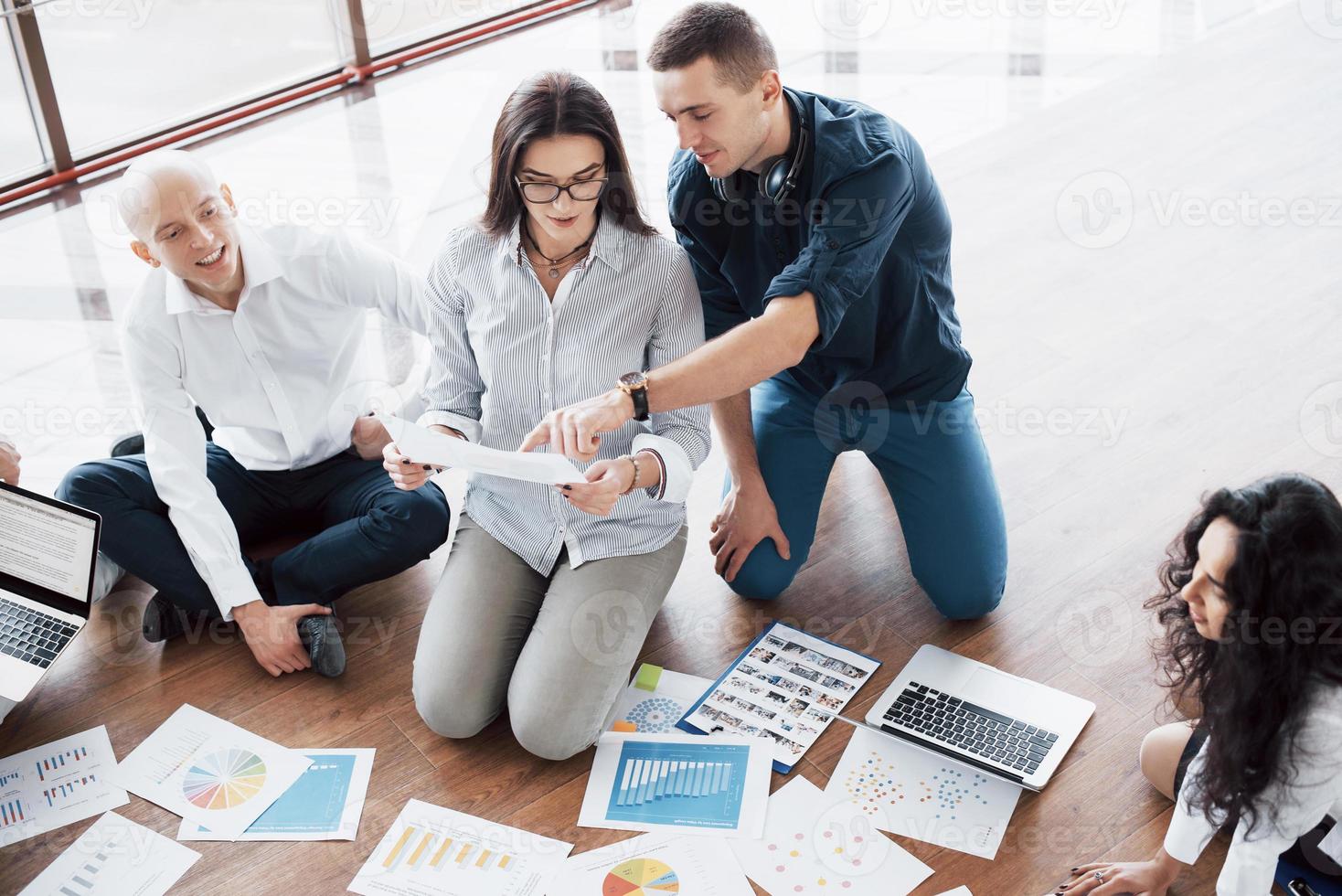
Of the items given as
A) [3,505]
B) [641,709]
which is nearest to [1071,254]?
[641,709]

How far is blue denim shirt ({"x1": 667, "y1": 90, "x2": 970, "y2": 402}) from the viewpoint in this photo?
222 centimetres

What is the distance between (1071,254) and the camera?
3914 millimetres

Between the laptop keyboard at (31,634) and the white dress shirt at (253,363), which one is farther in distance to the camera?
the white dress shirt at (253,363)

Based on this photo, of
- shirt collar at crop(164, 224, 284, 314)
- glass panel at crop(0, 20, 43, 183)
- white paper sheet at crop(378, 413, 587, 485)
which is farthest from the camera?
glass panel at crop(0, 20, 43, 183)

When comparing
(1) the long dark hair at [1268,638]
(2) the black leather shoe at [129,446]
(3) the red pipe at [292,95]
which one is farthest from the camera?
(3) the red pipe at [292,95]

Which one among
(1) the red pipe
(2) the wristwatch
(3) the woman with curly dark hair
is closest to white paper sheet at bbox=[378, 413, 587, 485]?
(2) the wristwatch

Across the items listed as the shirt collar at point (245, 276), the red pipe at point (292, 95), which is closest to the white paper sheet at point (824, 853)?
the shirt collar at point (245, 276)

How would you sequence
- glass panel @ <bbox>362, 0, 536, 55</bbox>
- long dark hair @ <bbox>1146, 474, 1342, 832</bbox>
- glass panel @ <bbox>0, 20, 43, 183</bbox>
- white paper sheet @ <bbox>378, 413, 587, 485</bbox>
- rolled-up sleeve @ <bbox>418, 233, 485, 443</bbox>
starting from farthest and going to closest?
glass panel @ <bbox>362, 0, 536, 55</bbox> → glass panel @ <bbox>0, 20, 43, 183</bbox> → rolled-up sleeve @ <bbox>418, 233, 485, 443</bbox> → white paper sheet @ <bbox>378, 413, 587, 485</bbox> → long dark hair @ <bbox>1146, 474, 1342, 832</bbox>

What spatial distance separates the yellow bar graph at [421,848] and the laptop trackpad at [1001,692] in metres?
1.00

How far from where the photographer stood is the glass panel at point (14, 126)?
4387mm

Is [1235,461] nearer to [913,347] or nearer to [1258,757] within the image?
[913,347]

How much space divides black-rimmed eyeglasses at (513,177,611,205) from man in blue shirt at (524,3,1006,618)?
0.19m

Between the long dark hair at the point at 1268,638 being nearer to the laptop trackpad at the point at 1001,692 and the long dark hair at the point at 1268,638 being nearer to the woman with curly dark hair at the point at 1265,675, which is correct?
the woman with curly dark hair at the point at 1265,675

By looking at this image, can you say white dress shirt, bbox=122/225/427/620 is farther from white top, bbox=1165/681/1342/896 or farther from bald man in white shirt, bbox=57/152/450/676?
white top, bbox=1165/681/1342/896
